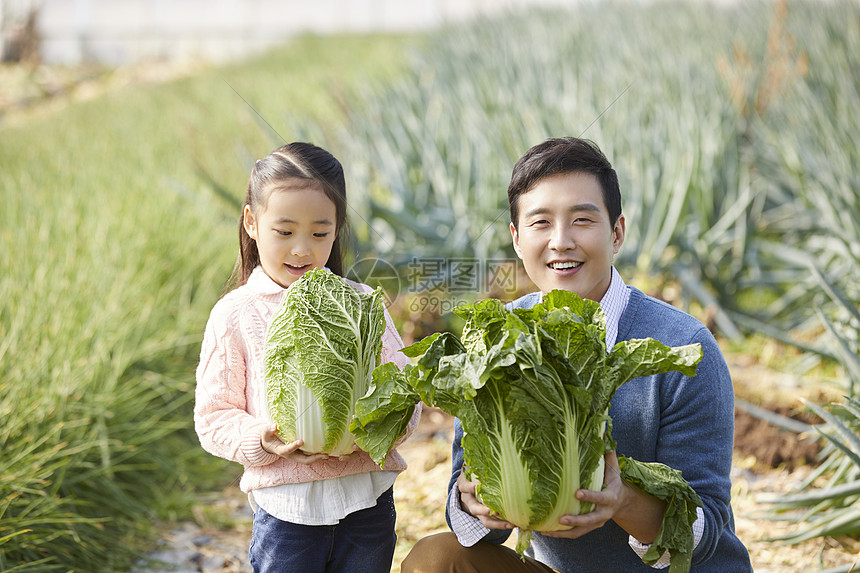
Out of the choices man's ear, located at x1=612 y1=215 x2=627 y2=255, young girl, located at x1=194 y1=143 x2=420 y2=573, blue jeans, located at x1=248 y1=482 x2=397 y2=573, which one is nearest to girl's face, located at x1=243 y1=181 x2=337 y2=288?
young girl, located at x1=194 y1=143 x2=420 y2=573

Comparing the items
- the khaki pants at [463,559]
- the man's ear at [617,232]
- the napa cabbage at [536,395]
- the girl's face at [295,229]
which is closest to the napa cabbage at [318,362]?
the girl's face at [295,229]

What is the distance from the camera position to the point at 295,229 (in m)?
2.06

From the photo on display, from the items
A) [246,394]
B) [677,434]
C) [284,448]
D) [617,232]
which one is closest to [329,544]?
[284,448]

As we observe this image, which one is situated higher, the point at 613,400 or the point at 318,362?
the point at 318,362

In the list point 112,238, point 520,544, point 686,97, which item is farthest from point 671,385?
point 686,97

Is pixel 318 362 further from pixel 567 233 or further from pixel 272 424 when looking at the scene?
pixel 567 233

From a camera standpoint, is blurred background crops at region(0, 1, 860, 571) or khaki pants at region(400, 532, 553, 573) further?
blurred background crops at region(0, 1, 860, 571)

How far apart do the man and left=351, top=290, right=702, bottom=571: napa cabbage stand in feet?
0.68

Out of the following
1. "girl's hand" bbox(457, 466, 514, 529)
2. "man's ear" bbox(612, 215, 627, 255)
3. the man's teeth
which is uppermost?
"man's ear" bbox(612, 215, 627, 255)

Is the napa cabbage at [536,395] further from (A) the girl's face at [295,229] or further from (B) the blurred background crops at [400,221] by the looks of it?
(B) the blurred background crops at [400,221]

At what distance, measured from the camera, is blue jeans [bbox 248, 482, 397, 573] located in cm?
200

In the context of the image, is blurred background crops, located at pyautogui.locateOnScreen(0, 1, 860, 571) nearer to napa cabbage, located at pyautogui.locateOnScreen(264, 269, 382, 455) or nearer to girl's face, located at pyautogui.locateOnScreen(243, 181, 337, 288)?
girl's face, located at pyautogui.locateOnScreen(243, 181, 337, 288)

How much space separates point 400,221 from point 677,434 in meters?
3.39

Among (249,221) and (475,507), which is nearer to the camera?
(475,507)
